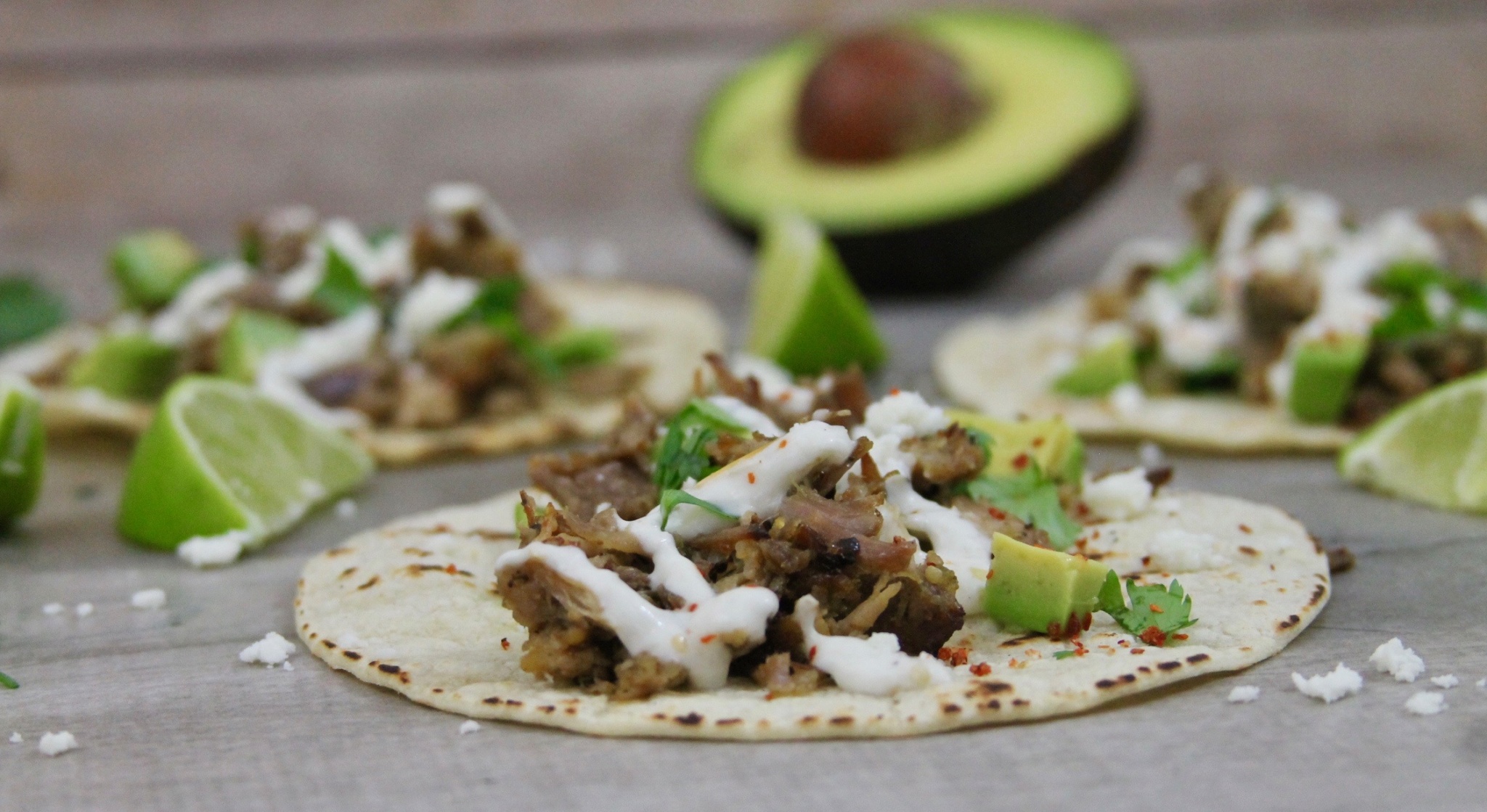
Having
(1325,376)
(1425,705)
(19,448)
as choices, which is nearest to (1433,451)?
(1325,376)

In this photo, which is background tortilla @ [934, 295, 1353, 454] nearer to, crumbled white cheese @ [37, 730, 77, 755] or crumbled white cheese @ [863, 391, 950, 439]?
crumbled white cheese @ [863, 391, 950, 439]

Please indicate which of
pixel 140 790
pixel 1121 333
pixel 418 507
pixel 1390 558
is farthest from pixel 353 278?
pixel 1390 558

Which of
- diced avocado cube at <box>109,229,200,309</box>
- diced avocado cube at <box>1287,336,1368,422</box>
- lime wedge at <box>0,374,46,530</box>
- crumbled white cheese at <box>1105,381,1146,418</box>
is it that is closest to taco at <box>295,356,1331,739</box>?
lime wedge at <box>0,374,46,530</box>

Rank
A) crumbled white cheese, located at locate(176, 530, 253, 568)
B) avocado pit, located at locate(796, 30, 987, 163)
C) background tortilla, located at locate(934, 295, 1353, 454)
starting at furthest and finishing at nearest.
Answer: avocado pit, located at locate(796, 30, 987, 163), background tortilla, located at locate(934, 295, 1353, 454), crumbled white cheese, located at locate(176, 530, 253, 568)

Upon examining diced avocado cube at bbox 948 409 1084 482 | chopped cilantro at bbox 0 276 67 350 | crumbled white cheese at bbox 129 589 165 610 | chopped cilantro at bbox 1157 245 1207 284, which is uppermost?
chopped cilantro at bbox 1157 245 1207 284

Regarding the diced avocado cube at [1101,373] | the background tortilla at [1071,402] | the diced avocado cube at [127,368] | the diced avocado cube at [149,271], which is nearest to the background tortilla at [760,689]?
the background tortilla at [1071,402]

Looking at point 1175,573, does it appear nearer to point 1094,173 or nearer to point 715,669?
point 715,669

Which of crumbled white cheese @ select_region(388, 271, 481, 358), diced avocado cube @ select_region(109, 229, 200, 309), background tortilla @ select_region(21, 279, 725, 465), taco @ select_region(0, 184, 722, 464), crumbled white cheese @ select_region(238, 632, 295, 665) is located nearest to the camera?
crumbled white cheese @ select_region(238, 632, 295, 665)
